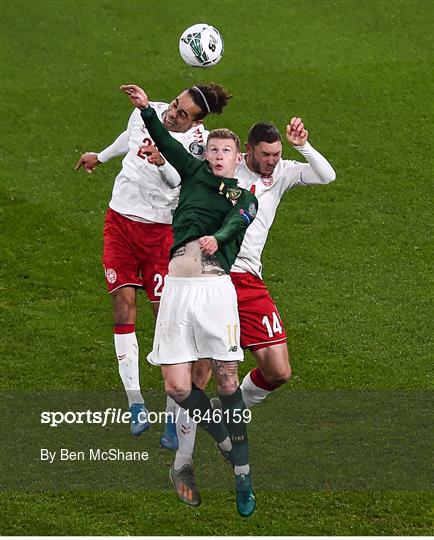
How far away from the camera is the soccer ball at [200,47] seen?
11516 mm

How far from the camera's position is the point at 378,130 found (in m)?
19.4

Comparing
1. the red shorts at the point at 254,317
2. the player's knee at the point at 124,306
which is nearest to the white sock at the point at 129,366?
the player's knee at the point at 124,306

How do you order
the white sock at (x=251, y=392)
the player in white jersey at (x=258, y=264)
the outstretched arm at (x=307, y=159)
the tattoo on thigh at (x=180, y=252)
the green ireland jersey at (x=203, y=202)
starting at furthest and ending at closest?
the white sock at (x=251, y=392) < the player in white jersey at (x=258, y=264) < the outstretched arm at (x=307, y=159) < the tattoo on thigh at (x=180, y=252) < the green ireland jersey at (x=203, y=202)

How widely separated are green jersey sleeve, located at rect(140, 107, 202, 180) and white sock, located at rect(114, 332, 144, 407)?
241 centimetres

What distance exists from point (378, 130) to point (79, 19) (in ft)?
20.5

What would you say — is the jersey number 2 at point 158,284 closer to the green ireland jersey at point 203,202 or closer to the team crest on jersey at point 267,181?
the team crest on jersey at point 267,181

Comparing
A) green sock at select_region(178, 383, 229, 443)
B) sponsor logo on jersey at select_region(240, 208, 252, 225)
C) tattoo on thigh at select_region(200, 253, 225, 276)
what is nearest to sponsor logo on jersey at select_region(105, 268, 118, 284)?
green sock at select_region(178, 383, 229, 443)

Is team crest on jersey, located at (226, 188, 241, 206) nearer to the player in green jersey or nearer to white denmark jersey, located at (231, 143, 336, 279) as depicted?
the player in green jersey

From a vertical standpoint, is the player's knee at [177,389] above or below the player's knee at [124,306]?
below

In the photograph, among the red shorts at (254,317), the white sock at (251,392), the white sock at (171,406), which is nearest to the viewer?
the red shorts at (254,317)

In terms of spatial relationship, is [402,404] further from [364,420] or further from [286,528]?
[286,528]

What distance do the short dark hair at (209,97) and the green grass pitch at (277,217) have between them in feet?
10.9

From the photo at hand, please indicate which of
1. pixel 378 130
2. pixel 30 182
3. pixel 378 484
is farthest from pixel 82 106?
pixel 378 484

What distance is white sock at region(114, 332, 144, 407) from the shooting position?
11961 mm
